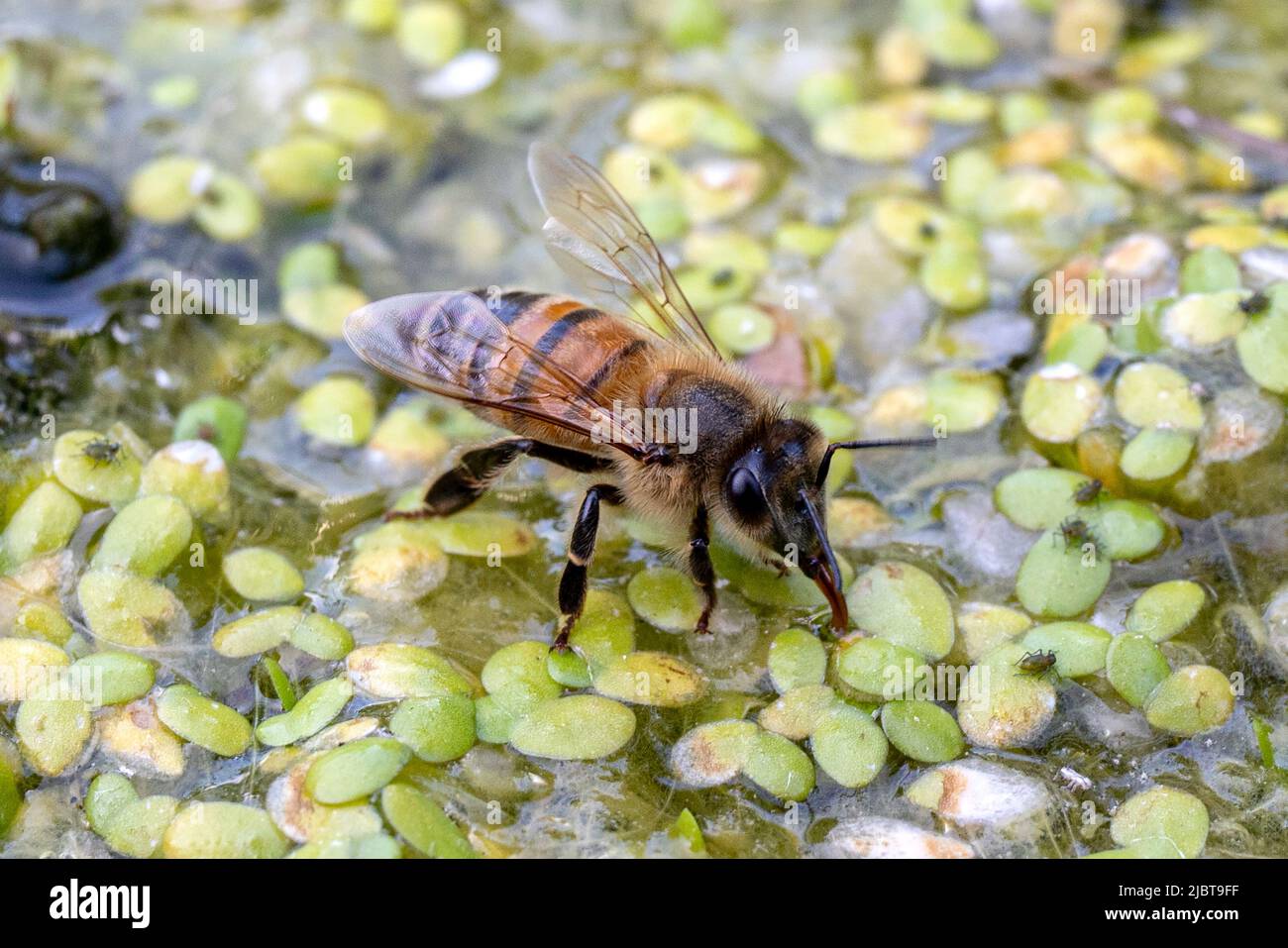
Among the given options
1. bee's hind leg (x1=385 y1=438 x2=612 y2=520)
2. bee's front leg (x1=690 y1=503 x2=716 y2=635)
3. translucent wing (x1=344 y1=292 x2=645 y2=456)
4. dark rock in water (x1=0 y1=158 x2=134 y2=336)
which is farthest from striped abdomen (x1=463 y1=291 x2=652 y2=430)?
dark rock in water (x1=0 y1=158 x2=134 y2=336)

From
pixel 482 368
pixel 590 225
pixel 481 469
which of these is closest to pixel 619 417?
pixel 482 368

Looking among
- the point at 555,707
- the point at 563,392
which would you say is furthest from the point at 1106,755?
the point at 563,392

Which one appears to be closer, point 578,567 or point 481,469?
point 578,567

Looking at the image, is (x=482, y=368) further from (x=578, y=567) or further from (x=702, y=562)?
(x=702, y=562)

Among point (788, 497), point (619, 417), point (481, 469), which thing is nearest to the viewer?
point (788, 497)

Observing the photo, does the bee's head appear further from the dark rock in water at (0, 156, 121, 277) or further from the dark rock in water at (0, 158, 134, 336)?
the dark rock in water at (0, 156, 121, 277)

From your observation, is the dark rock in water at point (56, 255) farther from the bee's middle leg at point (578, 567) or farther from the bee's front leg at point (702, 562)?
the bee's front leg at point (702, 562)

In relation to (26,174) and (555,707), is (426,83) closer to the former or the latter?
(26,174)
